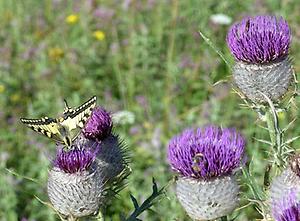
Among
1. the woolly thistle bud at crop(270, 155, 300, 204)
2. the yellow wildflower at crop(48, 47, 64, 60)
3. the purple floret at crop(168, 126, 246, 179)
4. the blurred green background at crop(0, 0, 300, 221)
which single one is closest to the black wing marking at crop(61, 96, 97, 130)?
the purple floret at crop(168, 126, 246, 179)

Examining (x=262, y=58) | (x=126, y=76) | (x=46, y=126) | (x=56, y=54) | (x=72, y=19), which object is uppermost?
(x=46, y=126)

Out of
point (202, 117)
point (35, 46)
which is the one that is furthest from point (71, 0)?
point (202, 117)

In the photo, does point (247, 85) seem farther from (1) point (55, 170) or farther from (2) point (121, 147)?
(1) point (55, 170)

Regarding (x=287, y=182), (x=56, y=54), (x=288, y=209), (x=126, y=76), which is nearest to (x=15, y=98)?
(x=56, y=54)

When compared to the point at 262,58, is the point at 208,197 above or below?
below

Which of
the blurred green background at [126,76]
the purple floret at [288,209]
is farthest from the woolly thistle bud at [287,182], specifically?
the blurred green background at [126,76]

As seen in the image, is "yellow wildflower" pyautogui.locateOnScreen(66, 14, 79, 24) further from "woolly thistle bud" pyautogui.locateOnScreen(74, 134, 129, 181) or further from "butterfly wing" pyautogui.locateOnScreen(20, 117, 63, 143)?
"butterfly wing" pyautogui.locateOnScreen(20, 117, 63, 143)

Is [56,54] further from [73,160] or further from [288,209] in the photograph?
[288,209]
